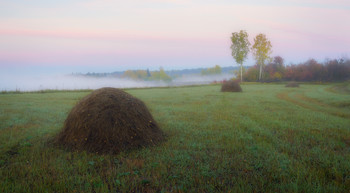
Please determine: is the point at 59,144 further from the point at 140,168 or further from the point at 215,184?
the point at 215,184

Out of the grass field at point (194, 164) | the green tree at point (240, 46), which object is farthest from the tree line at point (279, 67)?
the grass field at point (194, 164)

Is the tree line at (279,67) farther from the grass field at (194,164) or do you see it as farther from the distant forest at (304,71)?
the grass field at (194,164)

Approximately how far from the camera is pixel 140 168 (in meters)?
4.75

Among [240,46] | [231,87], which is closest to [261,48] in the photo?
[240,46]

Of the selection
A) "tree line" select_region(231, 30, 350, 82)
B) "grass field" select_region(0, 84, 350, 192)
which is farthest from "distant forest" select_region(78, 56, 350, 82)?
"grass field" select_region(0, 84, 350, 192)

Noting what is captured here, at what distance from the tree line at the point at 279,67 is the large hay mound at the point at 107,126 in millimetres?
59212

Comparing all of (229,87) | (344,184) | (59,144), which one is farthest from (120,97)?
(229,87)

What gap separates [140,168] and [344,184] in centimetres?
425

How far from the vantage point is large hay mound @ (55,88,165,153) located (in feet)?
19.1

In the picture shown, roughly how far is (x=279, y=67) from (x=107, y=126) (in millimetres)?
75198

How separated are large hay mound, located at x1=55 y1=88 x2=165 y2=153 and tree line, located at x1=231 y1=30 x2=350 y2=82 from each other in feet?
194

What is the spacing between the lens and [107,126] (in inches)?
230

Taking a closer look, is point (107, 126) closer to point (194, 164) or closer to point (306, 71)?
point (194, 164)

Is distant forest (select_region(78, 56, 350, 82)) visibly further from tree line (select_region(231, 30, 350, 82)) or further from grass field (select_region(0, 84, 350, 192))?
grass field (select_region(0, 84, 350, 192))
